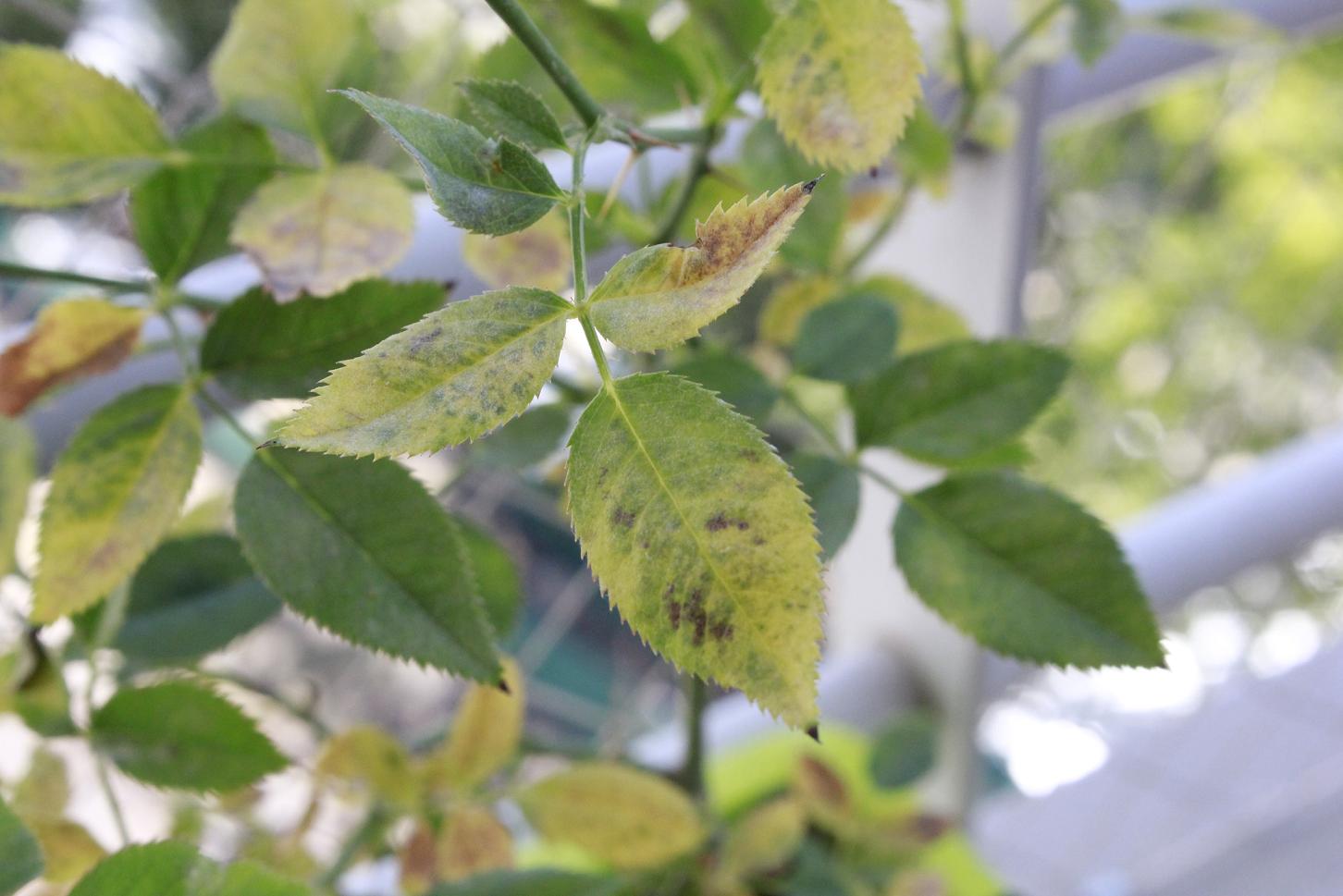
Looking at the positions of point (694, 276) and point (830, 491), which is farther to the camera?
point (830, 491)

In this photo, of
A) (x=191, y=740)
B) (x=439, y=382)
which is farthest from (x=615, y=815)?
(x=439, y=382)

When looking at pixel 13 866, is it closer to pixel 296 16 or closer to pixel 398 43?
pixel 296 16

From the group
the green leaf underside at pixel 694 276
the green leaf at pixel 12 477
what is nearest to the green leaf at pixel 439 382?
the green leaf underside at pixel 694 276

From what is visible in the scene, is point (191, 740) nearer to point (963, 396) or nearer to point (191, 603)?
point (191, 603)

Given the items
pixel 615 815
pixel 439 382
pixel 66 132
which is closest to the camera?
pixel 439 382

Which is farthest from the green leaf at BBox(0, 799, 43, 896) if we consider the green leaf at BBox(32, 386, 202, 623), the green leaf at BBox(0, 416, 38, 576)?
the green leaf at BBox(0, 416, 38, 576)

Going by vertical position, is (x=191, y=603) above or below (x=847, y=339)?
below

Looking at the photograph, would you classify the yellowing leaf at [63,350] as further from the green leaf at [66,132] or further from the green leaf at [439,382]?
the green leaf at [439,382]
